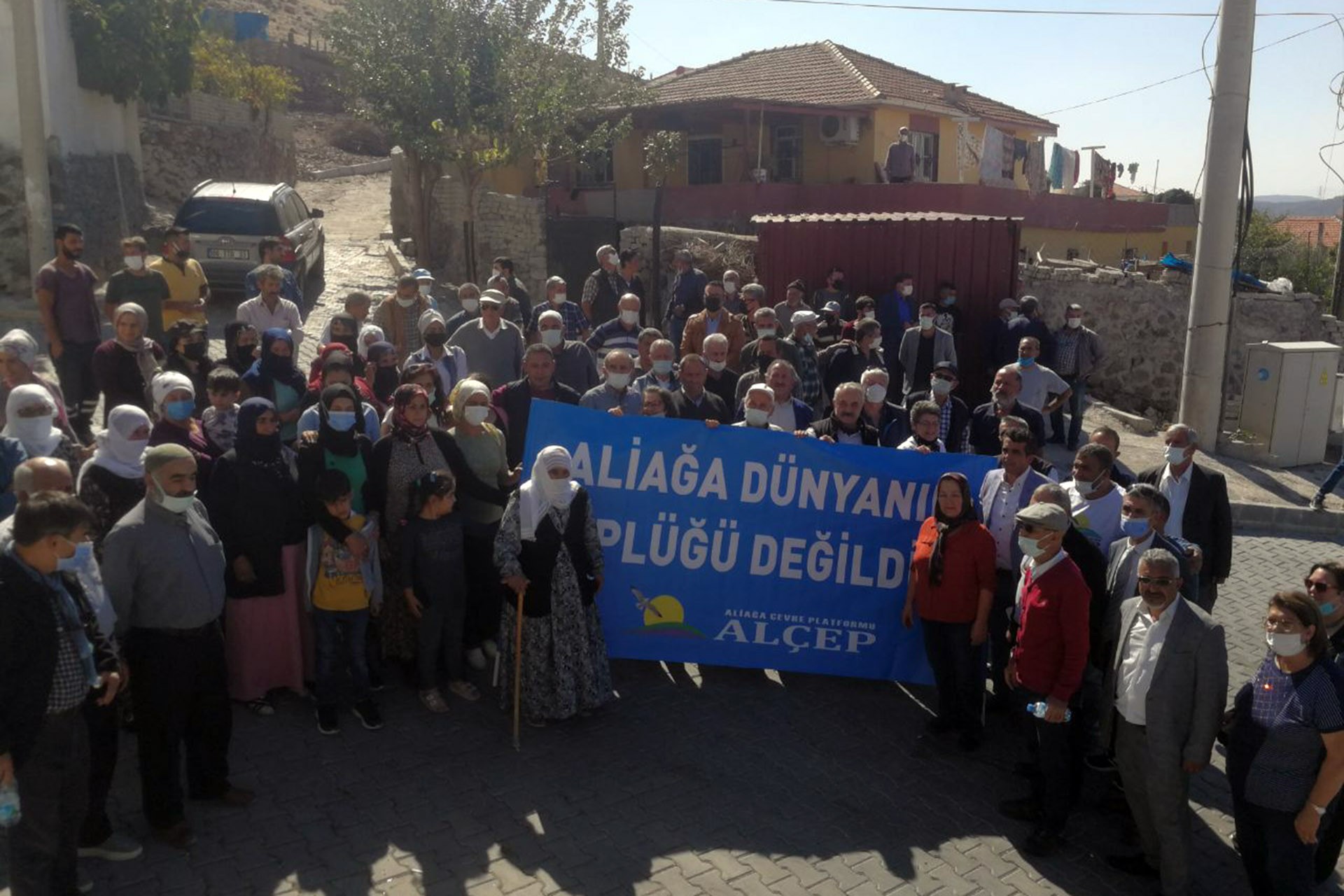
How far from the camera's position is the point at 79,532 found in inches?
163

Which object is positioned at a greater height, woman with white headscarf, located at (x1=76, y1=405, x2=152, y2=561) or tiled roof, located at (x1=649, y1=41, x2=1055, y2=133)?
tiled roof, located at (x1=649, y1=41, x2=1055, y2=133)

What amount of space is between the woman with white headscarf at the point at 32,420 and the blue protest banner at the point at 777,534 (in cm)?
312

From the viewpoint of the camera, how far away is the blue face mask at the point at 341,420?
6.14 meters

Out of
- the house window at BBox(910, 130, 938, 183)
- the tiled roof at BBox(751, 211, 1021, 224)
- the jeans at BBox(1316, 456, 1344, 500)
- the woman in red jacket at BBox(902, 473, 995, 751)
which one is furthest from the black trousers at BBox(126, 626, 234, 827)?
the house window at BBox(910, 130, 938, 183)

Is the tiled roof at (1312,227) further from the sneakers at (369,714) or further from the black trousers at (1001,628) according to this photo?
the sneakers at (369,714)

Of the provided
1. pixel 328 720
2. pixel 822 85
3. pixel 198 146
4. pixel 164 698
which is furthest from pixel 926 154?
pixel 164 698

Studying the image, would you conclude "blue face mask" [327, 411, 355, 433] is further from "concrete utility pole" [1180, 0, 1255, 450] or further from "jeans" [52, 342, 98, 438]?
"concrete utility pole" [1180, 0, 1255, 450]

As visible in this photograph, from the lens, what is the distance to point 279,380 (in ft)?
24.1

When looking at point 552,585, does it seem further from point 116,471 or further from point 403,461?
point 116,471

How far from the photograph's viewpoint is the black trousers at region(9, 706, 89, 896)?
416 cm

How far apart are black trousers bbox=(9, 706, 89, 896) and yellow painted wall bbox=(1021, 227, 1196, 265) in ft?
84.8

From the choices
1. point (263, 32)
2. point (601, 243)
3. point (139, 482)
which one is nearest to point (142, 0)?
point (601, 243)

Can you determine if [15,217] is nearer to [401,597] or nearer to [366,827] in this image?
[401,597]

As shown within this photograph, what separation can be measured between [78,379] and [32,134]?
24.0 feet
